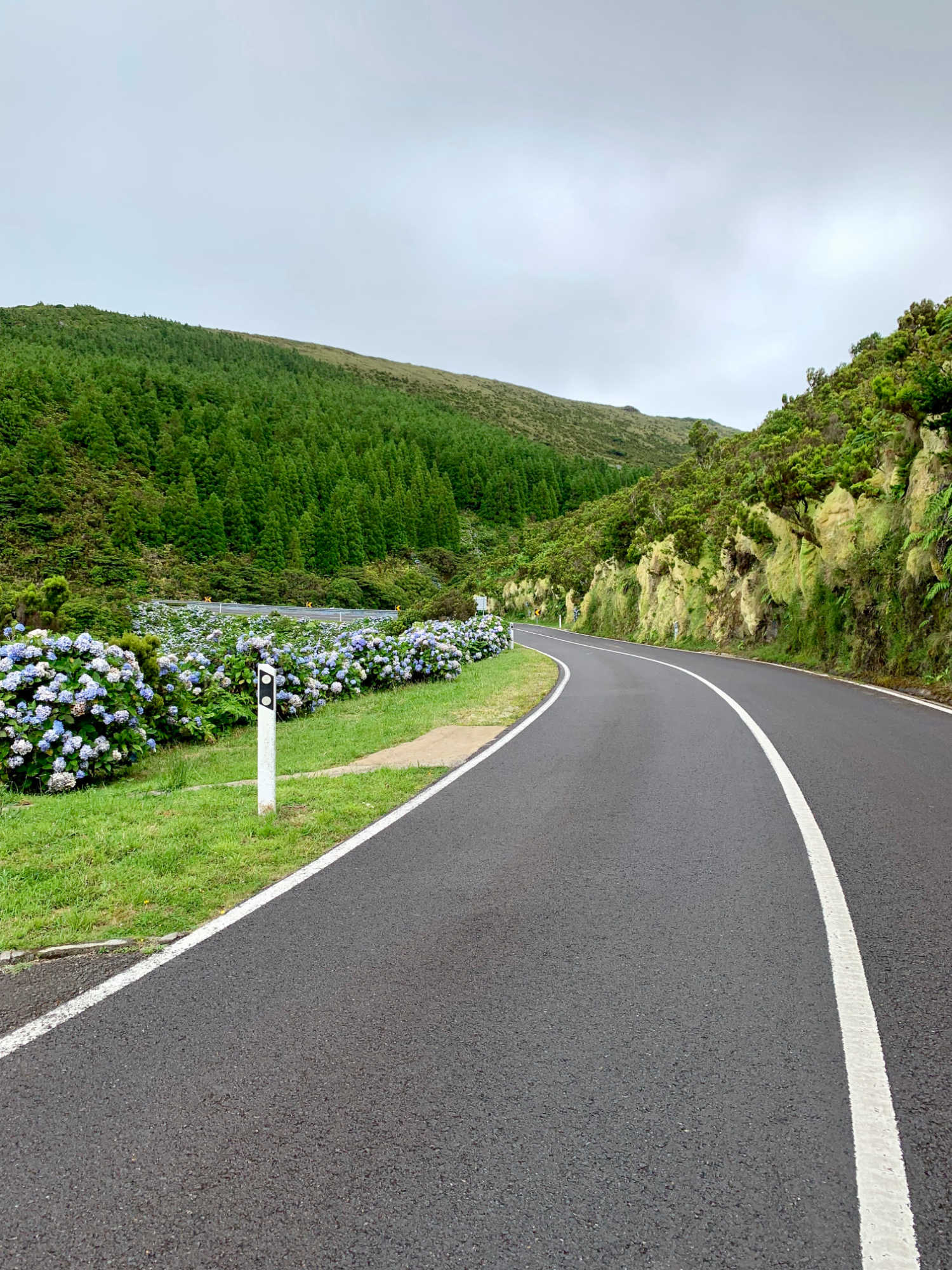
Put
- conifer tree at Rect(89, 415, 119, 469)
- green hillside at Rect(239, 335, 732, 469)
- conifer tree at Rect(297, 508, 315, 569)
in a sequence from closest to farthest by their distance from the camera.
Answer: conifer tree at Rect(89, 415, 119, 469)
conifer tree at Rect(297, 508, 315, 569)
green hillside at Rect(239, 335, 732, 469)

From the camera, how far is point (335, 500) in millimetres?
101875

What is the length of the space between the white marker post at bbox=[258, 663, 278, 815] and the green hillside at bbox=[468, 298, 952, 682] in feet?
43.2

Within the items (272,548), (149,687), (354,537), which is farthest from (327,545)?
(149,687)

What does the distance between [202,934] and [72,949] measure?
2.10 feet

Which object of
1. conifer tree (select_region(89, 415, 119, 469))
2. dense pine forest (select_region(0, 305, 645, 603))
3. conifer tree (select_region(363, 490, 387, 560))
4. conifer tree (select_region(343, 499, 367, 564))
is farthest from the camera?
conifer tree (select_region(363, 490, 387, 560))

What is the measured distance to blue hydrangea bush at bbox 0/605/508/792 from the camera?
7391mm

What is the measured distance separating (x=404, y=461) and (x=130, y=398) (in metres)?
41.8

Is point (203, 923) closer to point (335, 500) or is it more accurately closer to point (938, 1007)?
point (938, 1007)

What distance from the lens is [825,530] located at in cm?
2042

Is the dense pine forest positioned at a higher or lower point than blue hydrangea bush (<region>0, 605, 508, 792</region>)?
higher

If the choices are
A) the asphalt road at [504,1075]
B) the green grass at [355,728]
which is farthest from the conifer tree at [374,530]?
the asphalt road at [504,1075]

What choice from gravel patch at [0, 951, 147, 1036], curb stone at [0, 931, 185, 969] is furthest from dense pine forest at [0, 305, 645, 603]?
gravel patch at [0, 951, 147, 1036]

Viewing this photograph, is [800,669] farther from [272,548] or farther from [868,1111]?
[272,548]

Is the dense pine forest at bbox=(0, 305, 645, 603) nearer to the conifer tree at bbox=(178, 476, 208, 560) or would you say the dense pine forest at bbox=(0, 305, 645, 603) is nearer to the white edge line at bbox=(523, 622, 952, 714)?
the conifer tree at bbox=(178, 476, 208, 560)
